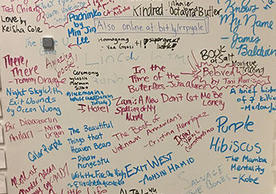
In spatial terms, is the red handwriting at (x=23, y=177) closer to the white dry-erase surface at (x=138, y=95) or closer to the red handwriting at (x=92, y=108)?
the white dry-erase surface at (x=138, y=95)

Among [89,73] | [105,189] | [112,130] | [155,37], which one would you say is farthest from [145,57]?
[105,189]

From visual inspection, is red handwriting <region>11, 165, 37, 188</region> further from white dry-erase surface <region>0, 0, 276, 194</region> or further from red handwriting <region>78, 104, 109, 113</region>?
red handwriting <region>78, 104, 109, 113</region>

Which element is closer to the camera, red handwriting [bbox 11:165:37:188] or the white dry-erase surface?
the white dry-erase surface

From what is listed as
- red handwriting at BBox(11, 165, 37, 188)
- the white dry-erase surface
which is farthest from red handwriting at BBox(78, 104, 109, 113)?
red handwriting at BBox(11, 165, 37, 188)

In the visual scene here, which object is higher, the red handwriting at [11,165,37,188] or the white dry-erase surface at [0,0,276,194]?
the white dry-erase surface at [0,0,276,194]

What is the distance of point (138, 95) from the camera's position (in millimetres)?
1285

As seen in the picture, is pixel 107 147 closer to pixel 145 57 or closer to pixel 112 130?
pixel 112 130

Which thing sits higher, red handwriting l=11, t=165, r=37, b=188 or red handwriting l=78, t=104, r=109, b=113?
red handwriting l=78, t=104, r=109, b=113

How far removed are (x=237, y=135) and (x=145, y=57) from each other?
0.62 meters

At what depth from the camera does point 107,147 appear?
4.37 ft

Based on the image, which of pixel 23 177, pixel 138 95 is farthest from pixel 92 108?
pixel 23 177

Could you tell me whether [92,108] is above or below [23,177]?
above

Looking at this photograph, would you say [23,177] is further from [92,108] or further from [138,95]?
[138,95]

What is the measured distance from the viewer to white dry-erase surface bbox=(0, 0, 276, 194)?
1.21m
